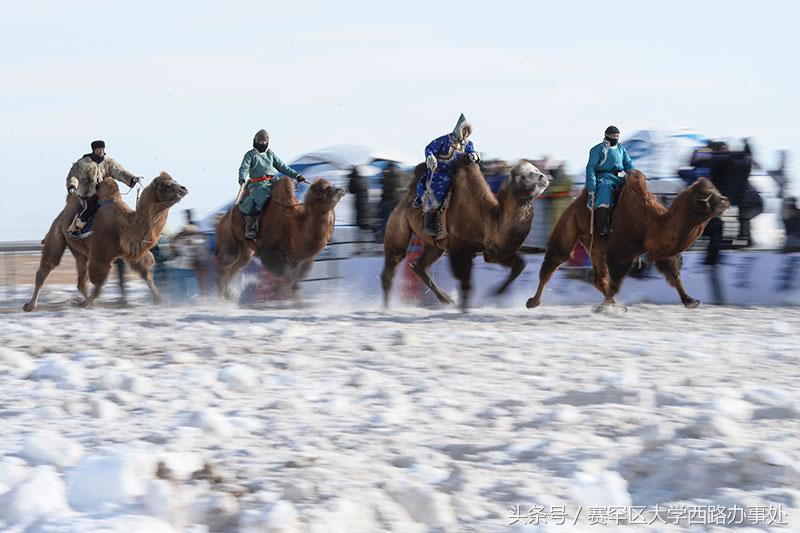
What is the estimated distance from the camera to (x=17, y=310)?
15.4 m

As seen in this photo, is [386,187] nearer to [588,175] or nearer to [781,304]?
[588,175]

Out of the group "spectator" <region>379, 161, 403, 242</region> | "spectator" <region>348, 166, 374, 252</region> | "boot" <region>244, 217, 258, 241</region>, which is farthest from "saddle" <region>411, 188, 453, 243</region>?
"spectator" <region>348, 166, 374, 252</region>

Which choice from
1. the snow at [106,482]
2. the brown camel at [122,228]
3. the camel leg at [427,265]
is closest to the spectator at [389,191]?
the camel leg at [427,265]

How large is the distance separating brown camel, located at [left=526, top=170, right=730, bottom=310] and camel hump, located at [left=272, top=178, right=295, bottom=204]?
2927mm

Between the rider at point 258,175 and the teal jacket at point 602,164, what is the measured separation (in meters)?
3.46

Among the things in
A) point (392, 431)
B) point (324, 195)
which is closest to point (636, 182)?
point (324, 195)

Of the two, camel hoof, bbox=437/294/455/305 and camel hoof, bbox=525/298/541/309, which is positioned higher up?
camel hoof, bbox=525/298/541/309

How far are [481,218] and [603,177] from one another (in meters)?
1.23

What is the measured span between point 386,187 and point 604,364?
25.0ft

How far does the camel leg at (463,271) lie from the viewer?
12.3 m

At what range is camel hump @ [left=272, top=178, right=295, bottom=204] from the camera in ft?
45.9

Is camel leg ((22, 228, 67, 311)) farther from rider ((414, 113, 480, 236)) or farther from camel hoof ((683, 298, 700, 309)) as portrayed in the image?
camel hoof ((683, 298, 700, 309))

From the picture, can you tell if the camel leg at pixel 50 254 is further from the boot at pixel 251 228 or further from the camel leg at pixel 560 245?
the camel leg at pixel 560 245

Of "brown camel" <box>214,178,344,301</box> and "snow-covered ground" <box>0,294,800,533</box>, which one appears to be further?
"brown camel" <box>214,178,344,301</box>
